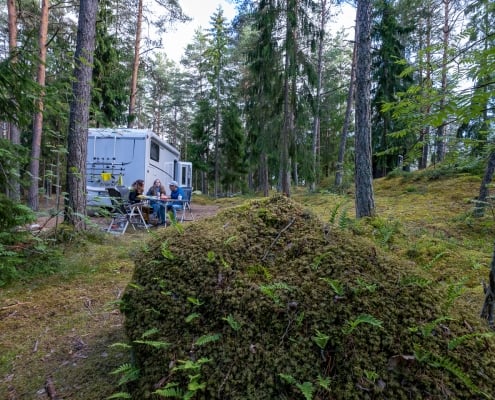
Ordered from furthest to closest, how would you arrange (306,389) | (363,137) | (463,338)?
(363,137)
(463,338)
(306,389)

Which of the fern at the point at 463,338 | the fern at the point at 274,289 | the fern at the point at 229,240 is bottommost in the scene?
the fern at the point at 463,338

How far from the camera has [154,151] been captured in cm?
1078

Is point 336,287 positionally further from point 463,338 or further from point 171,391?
point 171,391

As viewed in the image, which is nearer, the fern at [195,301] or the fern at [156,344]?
the fern at [156,344]

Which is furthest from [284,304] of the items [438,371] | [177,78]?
[177,78]

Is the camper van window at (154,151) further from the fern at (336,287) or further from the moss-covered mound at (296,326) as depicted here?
the fern at (336,287)

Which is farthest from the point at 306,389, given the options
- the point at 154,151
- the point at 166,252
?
the point at 154,151

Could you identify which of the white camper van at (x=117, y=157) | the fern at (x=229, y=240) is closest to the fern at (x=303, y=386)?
the fern at (x=229, y=240)

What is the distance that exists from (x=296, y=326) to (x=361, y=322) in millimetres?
293

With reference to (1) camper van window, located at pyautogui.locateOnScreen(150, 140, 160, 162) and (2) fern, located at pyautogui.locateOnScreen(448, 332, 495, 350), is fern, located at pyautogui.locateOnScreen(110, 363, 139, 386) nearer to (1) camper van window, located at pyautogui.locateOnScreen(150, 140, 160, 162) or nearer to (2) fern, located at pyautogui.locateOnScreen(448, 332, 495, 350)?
(2) fern, located at pyautogui.locateOnScreen(448, 332, 495, 350)

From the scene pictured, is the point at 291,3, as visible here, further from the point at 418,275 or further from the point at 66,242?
the point at 418,275

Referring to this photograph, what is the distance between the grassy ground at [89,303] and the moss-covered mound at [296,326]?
1.07ft

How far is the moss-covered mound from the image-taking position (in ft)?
4.06

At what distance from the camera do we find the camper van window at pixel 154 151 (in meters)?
10.5
